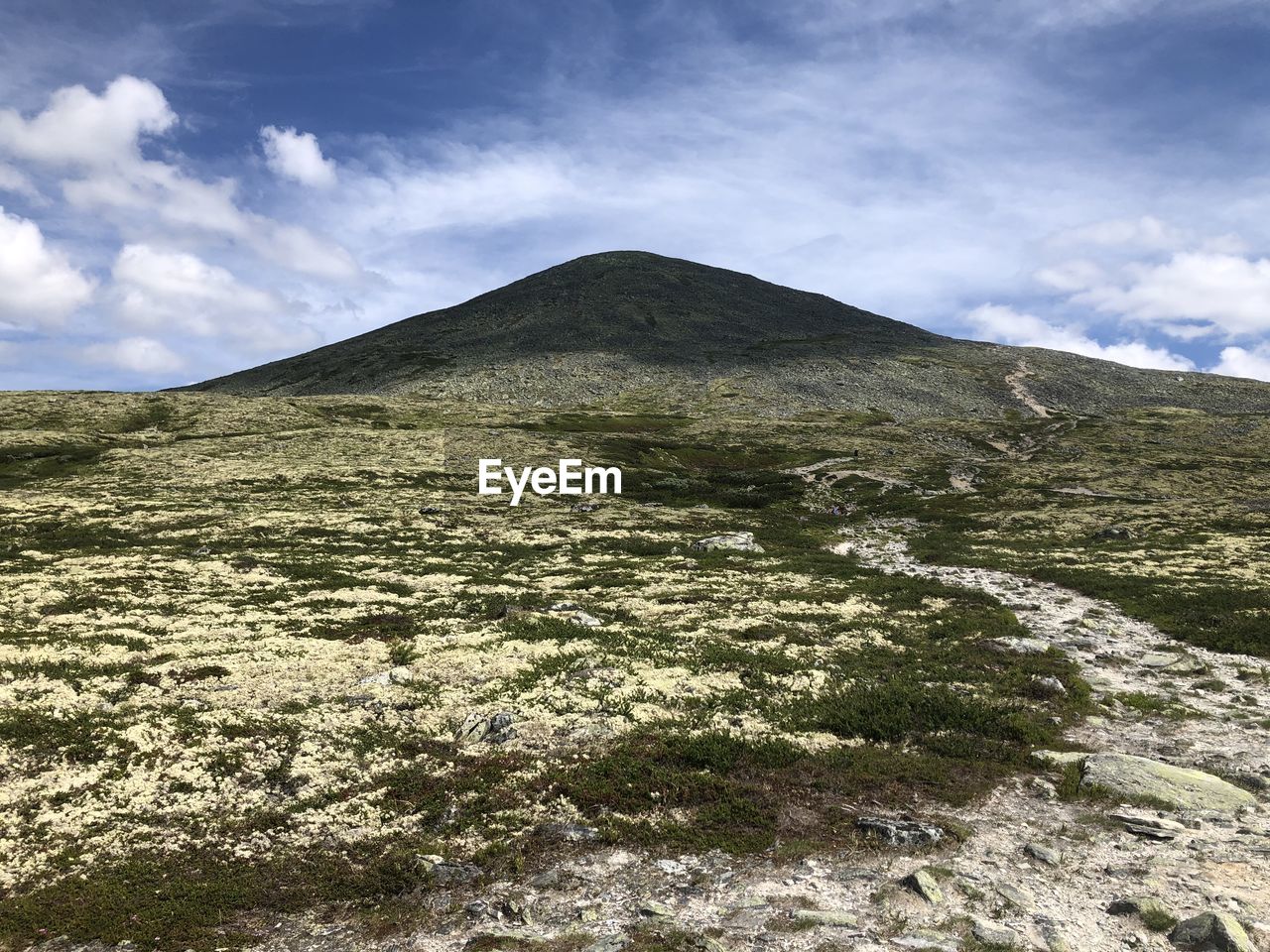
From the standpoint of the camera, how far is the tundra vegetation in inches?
550

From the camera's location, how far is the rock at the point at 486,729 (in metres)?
19.1

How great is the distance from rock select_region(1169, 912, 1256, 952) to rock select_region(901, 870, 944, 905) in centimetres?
340

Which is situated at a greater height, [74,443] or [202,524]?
[74,443]

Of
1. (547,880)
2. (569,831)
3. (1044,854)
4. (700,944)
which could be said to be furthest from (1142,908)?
(569,831)

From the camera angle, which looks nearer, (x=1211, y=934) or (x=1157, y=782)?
(x=1211, y=934)

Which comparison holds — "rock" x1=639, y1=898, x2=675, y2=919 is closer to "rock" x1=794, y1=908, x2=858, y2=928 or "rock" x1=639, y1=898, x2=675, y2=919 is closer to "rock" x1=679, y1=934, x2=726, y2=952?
"rock" x1=679, y1=934, x2=726, y2=952

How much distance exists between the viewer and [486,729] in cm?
1967

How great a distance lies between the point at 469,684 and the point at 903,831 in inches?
560

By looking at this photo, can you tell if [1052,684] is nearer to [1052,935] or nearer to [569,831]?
[1052,935]

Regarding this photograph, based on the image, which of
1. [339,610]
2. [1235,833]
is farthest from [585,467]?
[1235,833]

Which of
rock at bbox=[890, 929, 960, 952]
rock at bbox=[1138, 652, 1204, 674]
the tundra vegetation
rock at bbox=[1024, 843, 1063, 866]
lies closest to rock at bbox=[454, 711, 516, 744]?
the tundra vegetation

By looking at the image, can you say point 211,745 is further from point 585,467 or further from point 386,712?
point 585,467

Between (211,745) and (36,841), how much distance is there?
428cm

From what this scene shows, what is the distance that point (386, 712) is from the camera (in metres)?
20.7
